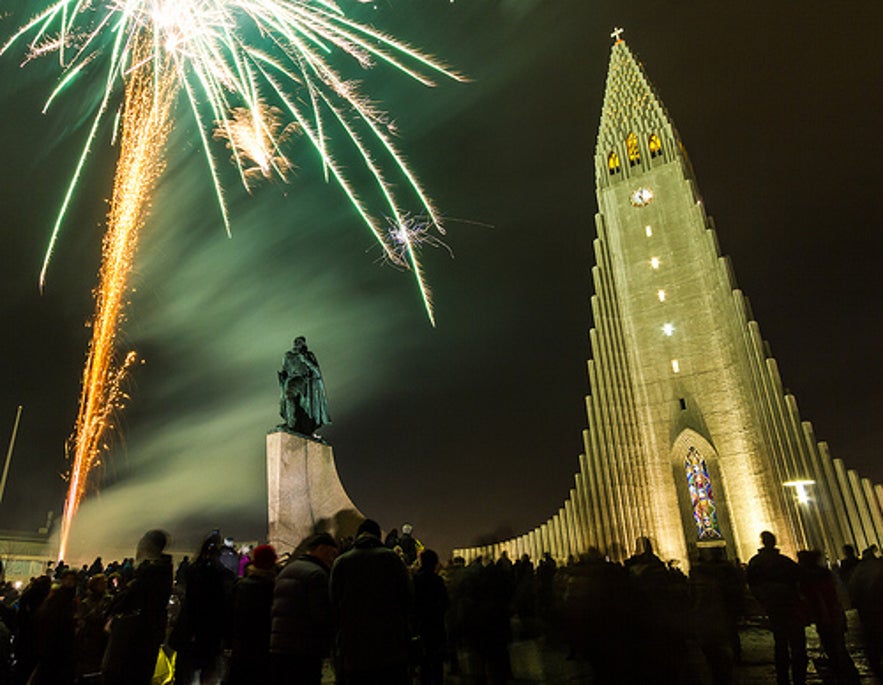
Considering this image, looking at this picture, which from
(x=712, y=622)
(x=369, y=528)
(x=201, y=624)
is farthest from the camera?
(x=712, y=622)

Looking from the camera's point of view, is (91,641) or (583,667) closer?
(91,641)

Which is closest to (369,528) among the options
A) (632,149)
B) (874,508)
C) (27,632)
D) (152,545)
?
(152,545)

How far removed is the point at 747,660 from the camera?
7.79 meters

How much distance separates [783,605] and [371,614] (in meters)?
4.43

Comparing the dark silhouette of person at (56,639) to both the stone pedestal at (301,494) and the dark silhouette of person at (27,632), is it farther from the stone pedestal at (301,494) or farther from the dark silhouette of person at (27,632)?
the stone pedestal at (301,494)

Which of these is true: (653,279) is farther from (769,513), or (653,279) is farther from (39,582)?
(39,582)

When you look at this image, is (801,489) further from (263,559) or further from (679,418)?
(263,559)

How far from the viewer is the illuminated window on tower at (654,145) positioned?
3459 cm

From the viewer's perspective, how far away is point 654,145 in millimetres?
34938

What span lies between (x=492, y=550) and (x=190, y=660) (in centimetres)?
2639

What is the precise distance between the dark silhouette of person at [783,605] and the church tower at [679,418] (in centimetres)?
2008

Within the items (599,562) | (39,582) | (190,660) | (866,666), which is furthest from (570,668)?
(39,582)

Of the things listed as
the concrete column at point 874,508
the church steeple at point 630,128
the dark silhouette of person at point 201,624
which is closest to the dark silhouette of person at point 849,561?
the dark silhouette of person at point 201,624

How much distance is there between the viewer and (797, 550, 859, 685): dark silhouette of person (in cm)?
582
